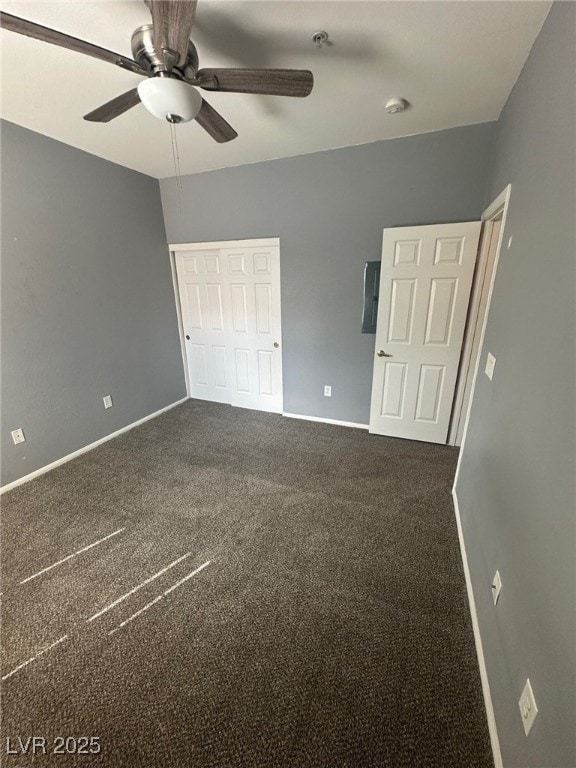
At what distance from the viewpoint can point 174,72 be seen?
1.29m

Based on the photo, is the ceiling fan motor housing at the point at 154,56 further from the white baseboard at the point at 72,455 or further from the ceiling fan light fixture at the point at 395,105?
the white baseboard at the point at 72,455

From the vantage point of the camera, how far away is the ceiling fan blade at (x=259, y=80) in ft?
4.17

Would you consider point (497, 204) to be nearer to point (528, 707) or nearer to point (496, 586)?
point (496, 586)

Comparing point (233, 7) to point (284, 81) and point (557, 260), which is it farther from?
point (557, 260)

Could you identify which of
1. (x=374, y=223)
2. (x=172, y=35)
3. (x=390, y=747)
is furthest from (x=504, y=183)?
(x=390, y=747)

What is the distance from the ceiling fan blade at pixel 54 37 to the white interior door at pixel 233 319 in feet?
6.54

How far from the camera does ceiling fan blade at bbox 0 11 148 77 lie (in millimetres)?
1009

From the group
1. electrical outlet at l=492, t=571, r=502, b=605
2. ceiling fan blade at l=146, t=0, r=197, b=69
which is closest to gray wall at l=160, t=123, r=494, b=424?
ceiling fan blade at l=146, t=0, r=197, b=69

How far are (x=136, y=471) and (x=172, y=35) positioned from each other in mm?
2687

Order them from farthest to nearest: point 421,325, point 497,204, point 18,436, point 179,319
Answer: point 179,319
point 421,325
point 18,436
point 497,204

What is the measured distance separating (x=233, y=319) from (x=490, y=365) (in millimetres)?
2693

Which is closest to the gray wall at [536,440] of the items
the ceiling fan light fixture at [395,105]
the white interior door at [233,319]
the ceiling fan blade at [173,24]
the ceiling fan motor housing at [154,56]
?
the ceiling fan light fixture at [395,105]

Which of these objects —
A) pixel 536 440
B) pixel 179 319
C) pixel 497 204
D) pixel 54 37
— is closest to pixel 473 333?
pixel 497 204

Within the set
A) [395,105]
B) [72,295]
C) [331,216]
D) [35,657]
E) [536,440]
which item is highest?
[395,105]
